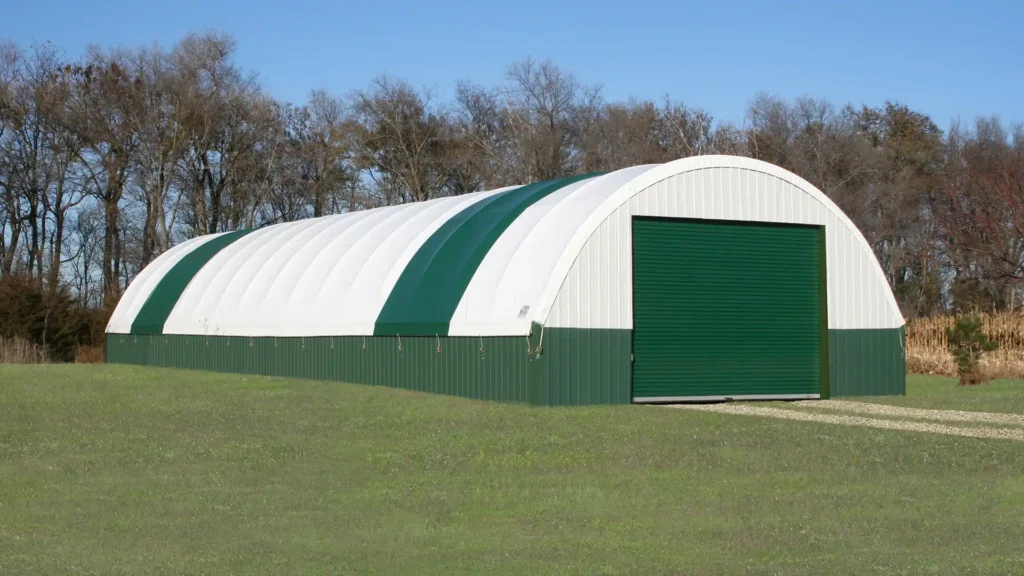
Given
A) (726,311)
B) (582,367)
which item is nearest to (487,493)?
(582,367)

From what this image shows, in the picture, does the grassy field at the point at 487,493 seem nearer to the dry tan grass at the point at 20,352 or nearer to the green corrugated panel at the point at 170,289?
the green corrugated panel at the point at 170,289

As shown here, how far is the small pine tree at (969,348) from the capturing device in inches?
1156

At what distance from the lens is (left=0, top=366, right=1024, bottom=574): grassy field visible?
32.6 feet

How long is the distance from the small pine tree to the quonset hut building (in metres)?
3.23

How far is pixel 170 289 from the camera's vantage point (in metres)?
40.1

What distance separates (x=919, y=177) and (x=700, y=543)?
59201mm

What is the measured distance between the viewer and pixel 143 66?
190 feet

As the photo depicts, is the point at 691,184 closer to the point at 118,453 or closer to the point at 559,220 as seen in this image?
the point at 559,220

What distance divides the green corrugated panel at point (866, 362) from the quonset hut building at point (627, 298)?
36mm

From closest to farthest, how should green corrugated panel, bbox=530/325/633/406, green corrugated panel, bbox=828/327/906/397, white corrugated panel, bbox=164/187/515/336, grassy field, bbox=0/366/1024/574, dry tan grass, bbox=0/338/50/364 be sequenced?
grassy field, bbox=0/366/1024/574 → green corrugated panel, bbox=530/325/633/406 → green corrugated panel, bbox=828/327/906/397 → white corrugated panel, bbox=164/187/515/336 → dry tan grass, bbox=0/338/50/364

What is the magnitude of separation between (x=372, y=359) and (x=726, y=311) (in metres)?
7.88

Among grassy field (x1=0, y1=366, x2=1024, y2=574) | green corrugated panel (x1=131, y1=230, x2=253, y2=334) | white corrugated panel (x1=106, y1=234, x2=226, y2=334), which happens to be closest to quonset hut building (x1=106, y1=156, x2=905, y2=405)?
grassy field (x1=0, y1=366, x2=1024, y2=574)

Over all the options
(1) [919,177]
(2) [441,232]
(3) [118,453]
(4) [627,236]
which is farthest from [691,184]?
(1) [919,177]

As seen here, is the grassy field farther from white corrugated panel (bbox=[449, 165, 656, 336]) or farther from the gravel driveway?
white corrugated panel (bbox=[449, 165, 656, 336])
